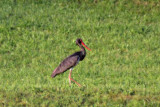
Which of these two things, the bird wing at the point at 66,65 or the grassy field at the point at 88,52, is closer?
the grassy field at the point at 88,52

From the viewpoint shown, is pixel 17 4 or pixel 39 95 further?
pixel 17 4

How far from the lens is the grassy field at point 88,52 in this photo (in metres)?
9.48

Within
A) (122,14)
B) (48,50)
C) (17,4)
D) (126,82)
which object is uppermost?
(17,4)

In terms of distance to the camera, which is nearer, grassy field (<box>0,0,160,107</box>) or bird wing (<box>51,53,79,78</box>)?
grassy field (<box>0,0,160,107</box>)

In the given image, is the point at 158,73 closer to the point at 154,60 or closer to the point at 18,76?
the point at 154,60

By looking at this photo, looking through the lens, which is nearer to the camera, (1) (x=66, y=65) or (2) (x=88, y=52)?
(1) (x=66, y=65)

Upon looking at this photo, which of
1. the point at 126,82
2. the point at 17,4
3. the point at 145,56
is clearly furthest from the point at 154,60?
the point at 17,4

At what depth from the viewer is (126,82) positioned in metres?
11.6

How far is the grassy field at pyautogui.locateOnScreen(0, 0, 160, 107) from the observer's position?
9484mm

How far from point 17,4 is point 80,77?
24.2 ft

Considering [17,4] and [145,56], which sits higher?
[17,4]

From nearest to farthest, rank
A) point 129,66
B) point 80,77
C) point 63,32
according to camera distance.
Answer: point 80,77 → point 129,66 → point 63,32

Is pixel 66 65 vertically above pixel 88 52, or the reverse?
pixel 88 52

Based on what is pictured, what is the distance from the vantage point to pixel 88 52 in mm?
14961
